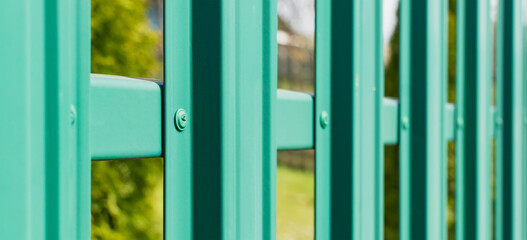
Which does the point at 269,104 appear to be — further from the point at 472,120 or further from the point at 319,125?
the point at 472,120

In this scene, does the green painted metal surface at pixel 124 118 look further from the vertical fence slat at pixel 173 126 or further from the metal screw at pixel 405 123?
the metal screw at pixel 405 123

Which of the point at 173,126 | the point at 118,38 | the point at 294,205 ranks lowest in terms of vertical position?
the point at 294,205

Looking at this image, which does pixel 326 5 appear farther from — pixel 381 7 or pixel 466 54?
pixel 466 54

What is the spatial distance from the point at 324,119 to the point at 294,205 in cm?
843

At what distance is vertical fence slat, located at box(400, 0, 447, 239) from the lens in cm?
154

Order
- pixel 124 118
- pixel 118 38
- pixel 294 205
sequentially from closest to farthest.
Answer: pixel 124 118 → pixel 118 38 → pixel 294 205

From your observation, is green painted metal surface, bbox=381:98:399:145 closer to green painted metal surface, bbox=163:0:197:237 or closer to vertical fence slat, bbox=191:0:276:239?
vertical fence slat, bbox=191:0:276:239

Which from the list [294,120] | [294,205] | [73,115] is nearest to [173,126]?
[73,115]

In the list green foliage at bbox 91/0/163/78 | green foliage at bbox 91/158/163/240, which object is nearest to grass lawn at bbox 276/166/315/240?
green foliage at bbox 91/158/163/240

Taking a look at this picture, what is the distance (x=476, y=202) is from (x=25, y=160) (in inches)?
69.4

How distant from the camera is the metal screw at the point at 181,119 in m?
0.80

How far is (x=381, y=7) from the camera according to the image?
4.24 feet

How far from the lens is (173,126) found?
80 centimetres

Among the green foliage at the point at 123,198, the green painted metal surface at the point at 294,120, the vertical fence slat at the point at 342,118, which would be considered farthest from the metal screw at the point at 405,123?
the green foliage at the point at 123,198
